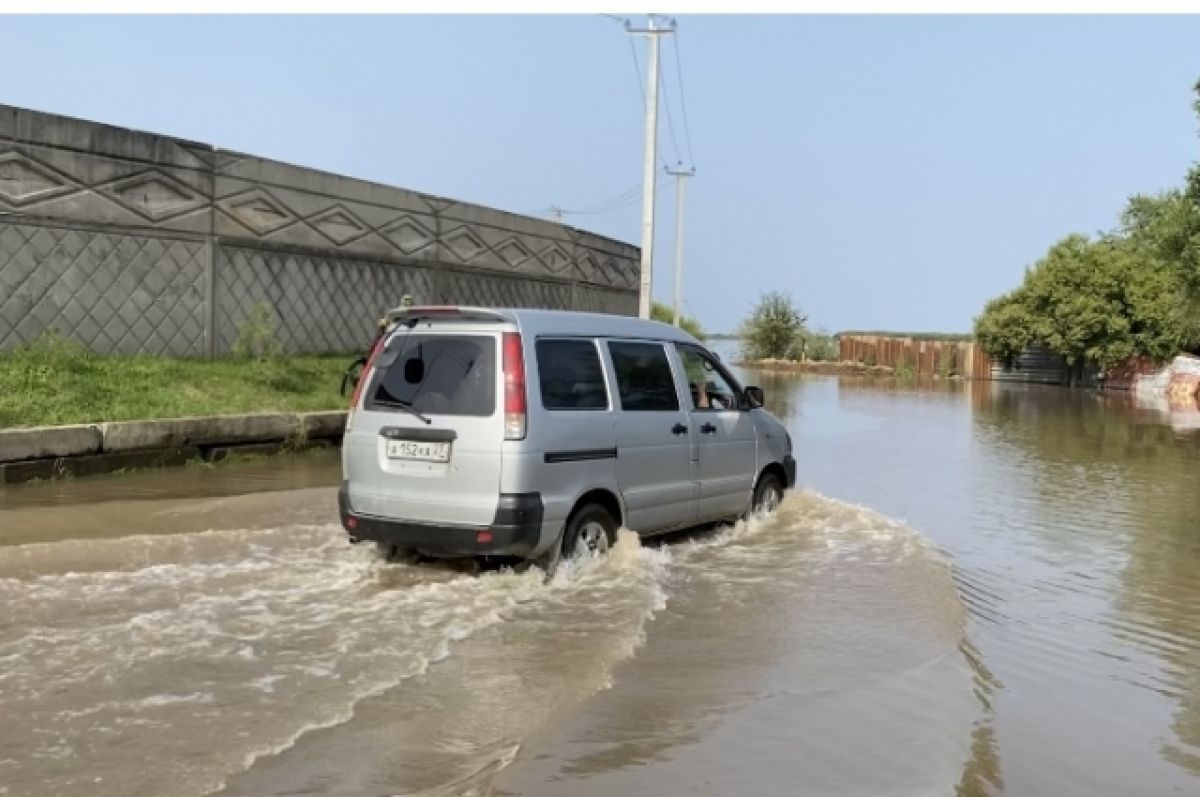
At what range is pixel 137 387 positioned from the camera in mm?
13227

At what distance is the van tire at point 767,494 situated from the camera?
30.2 feet

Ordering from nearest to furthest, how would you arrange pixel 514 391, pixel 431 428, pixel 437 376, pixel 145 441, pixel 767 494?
1. pixel 514 391
2. pixel 431 428
3. pixel 437 376
4. pixel 767 494
5. pixel 145 441

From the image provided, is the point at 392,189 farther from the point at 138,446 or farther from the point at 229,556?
the point at 229,556

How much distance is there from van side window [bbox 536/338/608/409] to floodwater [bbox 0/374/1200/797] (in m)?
1.03

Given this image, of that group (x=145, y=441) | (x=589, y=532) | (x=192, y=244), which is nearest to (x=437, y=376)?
(x=589, y=532)

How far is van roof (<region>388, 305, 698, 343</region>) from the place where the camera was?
6.91 metres

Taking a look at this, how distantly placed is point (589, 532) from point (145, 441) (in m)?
6.68

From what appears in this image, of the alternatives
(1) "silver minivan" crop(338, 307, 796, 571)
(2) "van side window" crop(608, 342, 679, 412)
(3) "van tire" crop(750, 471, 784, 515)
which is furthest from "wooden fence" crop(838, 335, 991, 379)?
(1) "silver minivan" crop(338, 307, 796, 571)

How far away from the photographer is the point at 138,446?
38.1 ft

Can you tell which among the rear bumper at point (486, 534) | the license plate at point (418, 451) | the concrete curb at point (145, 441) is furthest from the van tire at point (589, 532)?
the concrete curb at point (145, 441)

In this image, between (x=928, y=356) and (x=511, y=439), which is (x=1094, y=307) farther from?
(x=511, y=439)

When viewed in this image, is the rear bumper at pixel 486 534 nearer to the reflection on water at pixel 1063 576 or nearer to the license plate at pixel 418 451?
the license plate at pixel 418 451

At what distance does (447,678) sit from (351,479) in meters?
2.40

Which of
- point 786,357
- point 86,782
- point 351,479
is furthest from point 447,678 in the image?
point 786,357
